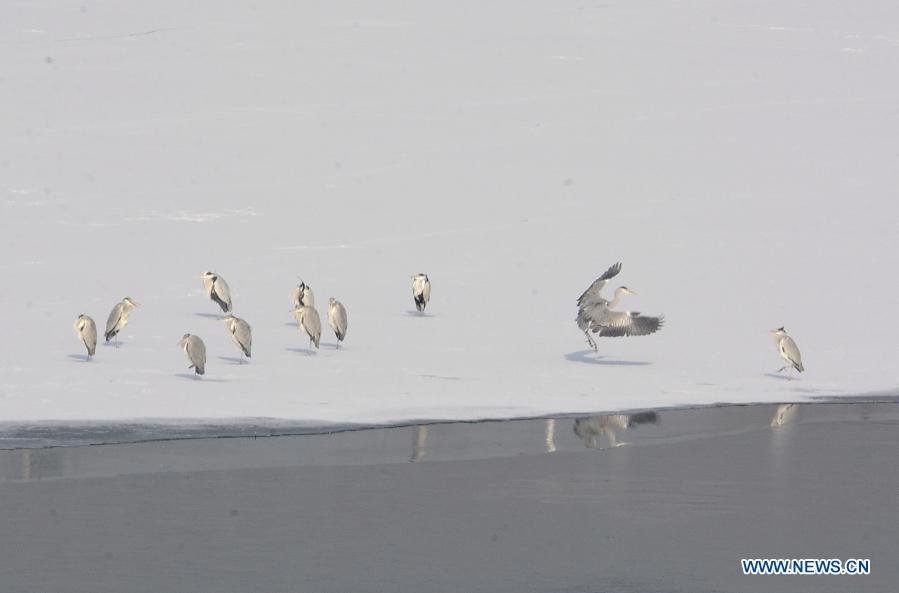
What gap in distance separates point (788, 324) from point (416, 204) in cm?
800

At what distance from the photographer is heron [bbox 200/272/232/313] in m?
21.6

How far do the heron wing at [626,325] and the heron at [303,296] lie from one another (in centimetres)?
385

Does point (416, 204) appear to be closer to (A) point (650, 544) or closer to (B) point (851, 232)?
(B) point (851, 232)

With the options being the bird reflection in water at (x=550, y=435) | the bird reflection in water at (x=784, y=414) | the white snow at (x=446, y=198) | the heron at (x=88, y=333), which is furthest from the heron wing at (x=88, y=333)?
the bird reflection in water at (x=784, y=414)

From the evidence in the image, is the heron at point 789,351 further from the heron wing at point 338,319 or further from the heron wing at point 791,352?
the heron wing at point 338,319

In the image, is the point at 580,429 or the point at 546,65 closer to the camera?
the point at 580,429

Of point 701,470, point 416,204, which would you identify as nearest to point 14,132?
point 416,204

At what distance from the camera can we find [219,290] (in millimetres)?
21578

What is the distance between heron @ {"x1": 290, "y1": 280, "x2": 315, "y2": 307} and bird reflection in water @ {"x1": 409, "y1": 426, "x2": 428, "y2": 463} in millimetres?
6220

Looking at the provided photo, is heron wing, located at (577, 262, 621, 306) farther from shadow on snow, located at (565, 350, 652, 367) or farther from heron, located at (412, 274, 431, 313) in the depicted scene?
heron, located at (412, 274, 431, 313)

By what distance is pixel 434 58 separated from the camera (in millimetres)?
34906

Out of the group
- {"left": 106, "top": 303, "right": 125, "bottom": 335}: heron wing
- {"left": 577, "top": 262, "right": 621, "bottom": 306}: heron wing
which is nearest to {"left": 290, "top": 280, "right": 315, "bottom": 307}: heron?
{"left": 106, "top": 303, "right": 125, "bottom": 335}: heron wing

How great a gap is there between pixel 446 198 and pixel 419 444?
1375 centimetres

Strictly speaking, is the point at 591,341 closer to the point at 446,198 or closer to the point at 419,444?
the point at 419,444
